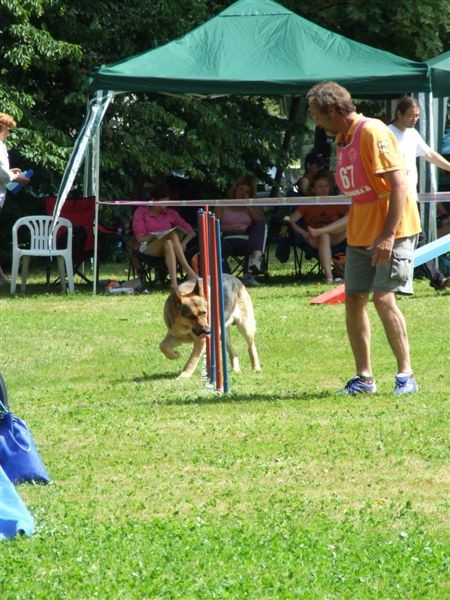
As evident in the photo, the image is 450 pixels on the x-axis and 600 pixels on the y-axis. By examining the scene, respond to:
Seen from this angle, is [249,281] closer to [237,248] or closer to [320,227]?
[237,248]

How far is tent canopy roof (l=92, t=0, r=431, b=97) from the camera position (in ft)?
48.5

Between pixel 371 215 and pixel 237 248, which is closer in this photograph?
pixel 371 215

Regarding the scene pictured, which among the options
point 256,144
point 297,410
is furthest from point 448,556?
point 256,144

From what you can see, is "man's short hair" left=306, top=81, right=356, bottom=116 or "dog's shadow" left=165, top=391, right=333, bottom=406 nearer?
"man's short hair" left=306, top=81, right=356, bottom=116

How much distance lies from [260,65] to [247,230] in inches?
81.1

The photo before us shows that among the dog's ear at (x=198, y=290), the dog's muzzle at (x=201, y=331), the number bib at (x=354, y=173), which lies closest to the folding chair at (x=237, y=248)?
the dog's ear at (x=198, y=290)

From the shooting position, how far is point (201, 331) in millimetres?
8930

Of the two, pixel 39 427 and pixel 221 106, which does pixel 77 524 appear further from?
pixel 221 106

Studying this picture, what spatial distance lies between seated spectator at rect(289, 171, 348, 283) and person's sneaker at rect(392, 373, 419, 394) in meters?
7.39

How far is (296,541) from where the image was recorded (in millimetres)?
4848

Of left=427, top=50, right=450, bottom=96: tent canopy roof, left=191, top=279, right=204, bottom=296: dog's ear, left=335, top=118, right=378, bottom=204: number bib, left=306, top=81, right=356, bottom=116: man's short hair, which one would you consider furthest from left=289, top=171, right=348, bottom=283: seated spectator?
left=306, top=81, right=356, bottom=116: man's short hair

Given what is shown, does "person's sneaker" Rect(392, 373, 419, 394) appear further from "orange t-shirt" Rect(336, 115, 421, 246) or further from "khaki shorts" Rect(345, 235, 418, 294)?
"orange t-shirt" Rect(336, 115, 421, 246)

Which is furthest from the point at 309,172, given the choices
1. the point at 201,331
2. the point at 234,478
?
the point at 234,478

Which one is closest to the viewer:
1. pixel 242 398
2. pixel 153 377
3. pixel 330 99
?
pixel 330 99
